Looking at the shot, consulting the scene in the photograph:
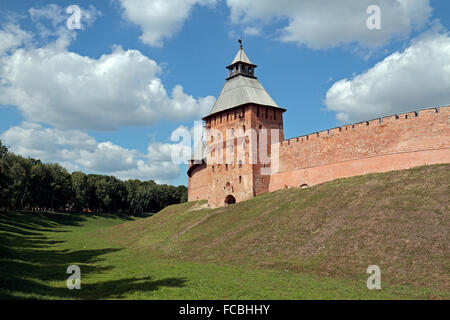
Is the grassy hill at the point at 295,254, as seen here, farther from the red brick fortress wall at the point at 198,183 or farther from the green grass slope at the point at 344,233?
the red brick fortress wall at the point at 198,183

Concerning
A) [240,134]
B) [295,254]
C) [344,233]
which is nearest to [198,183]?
[240,134]

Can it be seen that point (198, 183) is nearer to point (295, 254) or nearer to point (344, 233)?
point (295, 254)

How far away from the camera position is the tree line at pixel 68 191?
58219 mm

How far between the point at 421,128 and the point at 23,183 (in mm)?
60846

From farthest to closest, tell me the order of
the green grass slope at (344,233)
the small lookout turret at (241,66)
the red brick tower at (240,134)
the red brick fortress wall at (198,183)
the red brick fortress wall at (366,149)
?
the red brick fortress wall at (198,183) < the small lookout turret at (241,66) < the red brick tower at (240,134) < the red brick fortress wall at (366,149) < the green grass slope at (344,233)

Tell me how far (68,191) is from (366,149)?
68.5m

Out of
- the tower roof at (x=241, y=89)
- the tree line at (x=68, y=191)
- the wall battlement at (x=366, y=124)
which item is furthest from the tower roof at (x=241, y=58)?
the tree line at (x=68, y=191)

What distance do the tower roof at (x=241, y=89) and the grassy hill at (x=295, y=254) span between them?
A: 1241 centimetres

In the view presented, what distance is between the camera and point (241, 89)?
3981 cm

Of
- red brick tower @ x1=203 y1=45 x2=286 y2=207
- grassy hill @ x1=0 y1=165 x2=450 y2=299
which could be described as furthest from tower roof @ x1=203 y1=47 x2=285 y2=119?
grassy hill @ x1=0 y1=165 x2=450 y2=299

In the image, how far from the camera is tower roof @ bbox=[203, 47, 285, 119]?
3853 cm

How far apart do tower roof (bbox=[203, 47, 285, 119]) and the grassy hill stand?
40.7 feet

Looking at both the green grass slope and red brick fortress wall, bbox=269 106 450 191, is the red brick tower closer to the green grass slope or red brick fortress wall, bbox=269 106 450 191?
red brick fortress wall, bbox=269 106 450 191
